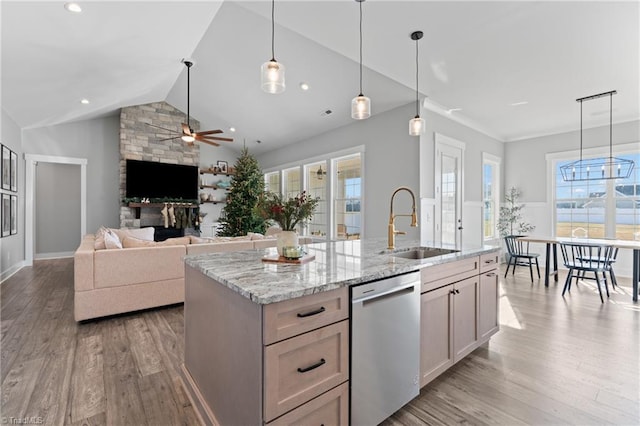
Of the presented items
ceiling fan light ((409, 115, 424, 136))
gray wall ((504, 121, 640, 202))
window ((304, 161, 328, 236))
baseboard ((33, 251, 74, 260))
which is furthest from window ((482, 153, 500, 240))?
baseboard ((33, 251, 74, 260))

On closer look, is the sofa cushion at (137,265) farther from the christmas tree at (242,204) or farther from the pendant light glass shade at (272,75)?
the christmas tree at (242,204)

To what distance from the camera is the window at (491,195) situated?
649 cm

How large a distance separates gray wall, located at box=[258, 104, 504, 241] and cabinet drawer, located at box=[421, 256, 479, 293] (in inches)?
91.9

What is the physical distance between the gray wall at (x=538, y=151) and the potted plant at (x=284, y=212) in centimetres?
658

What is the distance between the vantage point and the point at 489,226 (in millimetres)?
6633

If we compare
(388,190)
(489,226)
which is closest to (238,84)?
(388,190)

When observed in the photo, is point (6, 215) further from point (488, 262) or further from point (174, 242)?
point (488, 262)

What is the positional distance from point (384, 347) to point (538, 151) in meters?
6.79

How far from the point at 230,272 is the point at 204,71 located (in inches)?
206

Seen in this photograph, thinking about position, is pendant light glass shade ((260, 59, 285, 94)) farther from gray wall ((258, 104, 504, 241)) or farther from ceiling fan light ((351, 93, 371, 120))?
gray wall ((258, 104, 504, 241))

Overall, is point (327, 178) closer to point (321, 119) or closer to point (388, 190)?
point (321, 119)

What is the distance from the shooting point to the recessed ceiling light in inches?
109

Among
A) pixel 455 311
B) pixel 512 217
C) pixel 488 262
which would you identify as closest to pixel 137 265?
pixel 455 311

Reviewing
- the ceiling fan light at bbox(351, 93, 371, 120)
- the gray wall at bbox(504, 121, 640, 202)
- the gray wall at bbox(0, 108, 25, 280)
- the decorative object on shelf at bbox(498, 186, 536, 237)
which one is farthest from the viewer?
the decorative object on shelf at bbox(498, 186, 536, 237)
